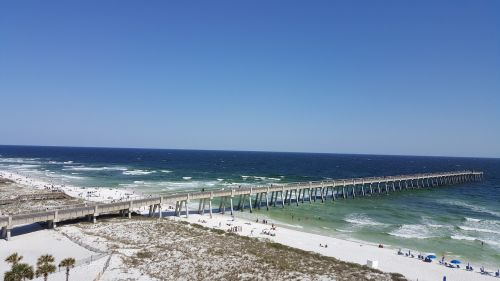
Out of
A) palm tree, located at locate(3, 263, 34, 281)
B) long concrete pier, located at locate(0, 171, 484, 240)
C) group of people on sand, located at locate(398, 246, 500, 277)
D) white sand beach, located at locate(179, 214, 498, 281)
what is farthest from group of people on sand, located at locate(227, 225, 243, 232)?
palm tree, located at locate(3, 263, 34, 281)

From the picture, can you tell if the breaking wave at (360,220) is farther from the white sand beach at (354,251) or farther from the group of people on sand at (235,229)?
the group of people on sand at (235,229)

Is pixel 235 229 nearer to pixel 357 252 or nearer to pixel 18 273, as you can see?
pixel 357 252

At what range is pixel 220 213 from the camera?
5294cm

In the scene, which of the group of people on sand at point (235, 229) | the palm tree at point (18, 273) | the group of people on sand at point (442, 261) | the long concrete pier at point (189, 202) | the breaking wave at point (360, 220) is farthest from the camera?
the breaking wave at point (360, 220)

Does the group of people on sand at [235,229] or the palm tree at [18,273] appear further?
the group of people on sand at [235,229]

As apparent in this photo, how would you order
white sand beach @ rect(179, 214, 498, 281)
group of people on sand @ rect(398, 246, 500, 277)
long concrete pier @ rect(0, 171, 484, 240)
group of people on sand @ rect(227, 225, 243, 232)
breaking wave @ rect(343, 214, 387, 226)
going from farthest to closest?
breaking wave @ rect(343, 214, 387, 226) < group of people on sand @ rect(227, 225, 243, 232) < long concrete pier @ rect(0, 171, 484, 240) < group of people on sand @ rect(398, 246, 500, 277) < white sand beach @ rect(179, 214, 498, 281)

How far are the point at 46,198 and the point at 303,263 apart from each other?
42408mm

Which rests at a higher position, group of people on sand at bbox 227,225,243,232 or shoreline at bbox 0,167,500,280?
group of people on sand at bbox 227,225,243,232

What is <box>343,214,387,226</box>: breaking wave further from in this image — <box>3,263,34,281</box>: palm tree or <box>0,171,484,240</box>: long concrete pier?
<box>3,263,34,281</box>: palm tree

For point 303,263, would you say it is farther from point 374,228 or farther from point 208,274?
point 374,228

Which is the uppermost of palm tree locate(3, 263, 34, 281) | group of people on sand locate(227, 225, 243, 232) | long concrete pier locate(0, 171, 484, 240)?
palm tree locate(3, 263, 34, 281)

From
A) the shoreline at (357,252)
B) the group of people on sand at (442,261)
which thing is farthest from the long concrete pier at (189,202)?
the group of people on sand at (442,261)

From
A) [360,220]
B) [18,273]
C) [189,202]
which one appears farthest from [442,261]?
[189,202]

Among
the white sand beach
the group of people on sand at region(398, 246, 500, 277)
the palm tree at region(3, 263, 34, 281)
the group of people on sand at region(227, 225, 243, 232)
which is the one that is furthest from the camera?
the group of people on sand at region(227, 225, 243, 232)
